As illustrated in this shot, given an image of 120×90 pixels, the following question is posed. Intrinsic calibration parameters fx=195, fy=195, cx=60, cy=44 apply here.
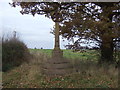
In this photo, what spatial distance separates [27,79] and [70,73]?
1871mm

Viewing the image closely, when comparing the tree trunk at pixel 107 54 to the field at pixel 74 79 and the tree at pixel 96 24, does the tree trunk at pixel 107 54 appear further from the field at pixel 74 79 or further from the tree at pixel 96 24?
the field at pixel 74 79

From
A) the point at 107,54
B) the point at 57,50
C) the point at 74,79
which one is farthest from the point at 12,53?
Result: the point at 107,54

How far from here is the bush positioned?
10.4 metres

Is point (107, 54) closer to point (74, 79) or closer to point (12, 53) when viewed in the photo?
point (74, 79)

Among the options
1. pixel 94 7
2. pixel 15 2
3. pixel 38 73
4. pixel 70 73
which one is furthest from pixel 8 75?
pixel 94 7

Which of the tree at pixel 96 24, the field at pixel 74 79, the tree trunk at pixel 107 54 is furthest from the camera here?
the tree trunk at pixel 107 54

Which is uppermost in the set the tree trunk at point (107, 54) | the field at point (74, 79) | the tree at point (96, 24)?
the tree at point (96, 24)

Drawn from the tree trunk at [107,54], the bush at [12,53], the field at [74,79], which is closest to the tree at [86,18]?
the tree trunk at [107,54]

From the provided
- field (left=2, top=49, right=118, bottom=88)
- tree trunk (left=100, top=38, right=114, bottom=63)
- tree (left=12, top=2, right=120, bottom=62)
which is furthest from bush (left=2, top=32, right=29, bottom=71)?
tree trunk (left=100, top=38, right=114, bottom=63)

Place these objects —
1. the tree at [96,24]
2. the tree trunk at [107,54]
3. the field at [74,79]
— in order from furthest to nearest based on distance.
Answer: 1. the tree trunk at [107,54]
2. the tree at [96,24]
3. the field at [74,79]

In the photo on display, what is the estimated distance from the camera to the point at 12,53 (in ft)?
35.4

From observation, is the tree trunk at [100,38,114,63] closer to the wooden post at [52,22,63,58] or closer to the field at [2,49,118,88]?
the field at [2,49,118,88]

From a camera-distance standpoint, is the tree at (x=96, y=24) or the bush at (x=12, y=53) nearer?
the tree at (x=96, y=24)

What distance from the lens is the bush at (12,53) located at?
10406 millimetres
